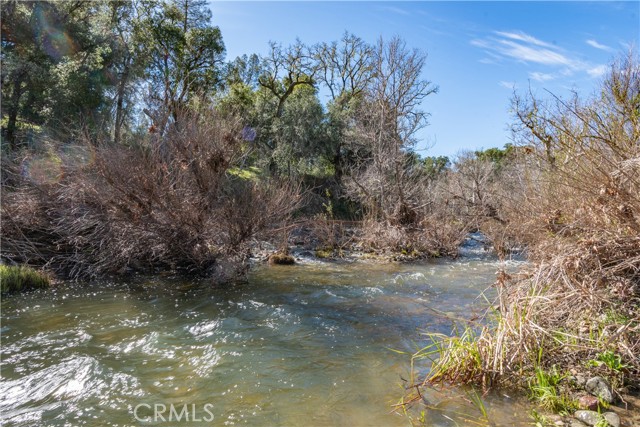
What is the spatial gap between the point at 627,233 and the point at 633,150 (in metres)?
1.00

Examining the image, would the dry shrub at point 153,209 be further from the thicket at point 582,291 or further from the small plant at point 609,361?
the small plant at point 609,361

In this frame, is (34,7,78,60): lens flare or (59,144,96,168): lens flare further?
(34,7,78,60): lens flare

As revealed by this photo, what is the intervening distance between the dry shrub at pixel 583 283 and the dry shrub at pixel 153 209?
23.2ft

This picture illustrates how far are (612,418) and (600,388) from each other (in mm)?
425

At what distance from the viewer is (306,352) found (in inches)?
229

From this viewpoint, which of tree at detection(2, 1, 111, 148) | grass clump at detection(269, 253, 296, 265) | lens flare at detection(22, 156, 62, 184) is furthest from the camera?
tree at detection(2, 1, 111, 148)

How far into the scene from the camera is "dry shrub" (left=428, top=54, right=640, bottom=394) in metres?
4.18

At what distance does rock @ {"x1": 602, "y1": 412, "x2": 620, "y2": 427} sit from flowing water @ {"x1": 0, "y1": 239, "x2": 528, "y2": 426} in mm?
682

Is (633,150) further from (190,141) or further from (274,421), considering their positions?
(190,141)

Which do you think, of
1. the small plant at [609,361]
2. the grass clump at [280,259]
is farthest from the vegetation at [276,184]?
the grass clump at [280,259]

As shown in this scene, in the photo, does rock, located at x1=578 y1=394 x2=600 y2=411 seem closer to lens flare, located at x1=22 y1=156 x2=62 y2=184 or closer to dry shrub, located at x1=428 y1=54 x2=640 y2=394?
dry shrub, located at x1=428 y1=54 x2=640 y2=394

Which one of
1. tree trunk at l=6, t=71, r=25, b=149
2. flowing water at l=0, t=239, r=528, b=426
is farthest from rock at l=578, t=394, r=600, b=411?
tree trunk at l=6, t=71, r=25, b=149

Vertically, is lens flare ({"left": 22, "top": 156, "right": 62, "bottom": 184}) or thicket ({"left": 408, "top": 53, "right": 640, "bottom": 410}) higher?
lens flare ({"left": 22, "top": 156, "right": 62, "bottom": 184})

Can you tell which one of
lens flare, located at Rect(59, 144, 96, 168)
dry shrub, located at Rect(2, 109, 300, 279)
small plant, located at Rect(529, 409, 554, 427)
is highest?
lens flare, located at Rect(59, 144, 96, 168)
